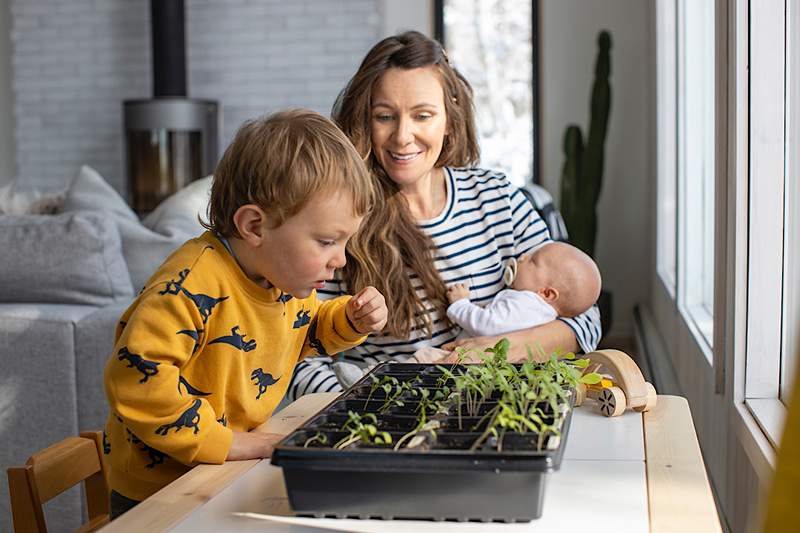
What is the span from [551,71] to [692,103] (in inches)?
107

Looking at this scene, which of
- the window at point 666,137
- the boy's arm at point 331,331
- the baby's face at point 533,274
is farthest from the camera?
the window at point 666,137

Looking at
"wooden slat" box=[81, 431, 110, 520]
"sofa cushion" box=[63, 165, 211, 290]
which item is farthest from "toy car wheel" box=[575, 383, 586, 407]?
"sofa cushion" box=[63, 165, 211, 290]

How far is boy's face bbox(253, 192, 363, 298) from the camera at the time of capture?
3.86 ft

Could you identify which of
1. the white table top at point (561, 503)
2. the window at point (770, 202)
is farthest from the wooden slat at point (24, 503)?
the window at point (770, 202)

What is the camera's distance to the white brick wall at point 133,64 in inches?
264

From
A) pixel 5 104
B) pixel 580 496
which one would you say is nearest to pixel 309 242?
pixel 580 496

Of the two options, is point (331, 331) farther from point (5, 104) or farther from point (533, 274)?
point (5, 104)

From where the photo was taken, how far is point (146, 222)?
3.32 m

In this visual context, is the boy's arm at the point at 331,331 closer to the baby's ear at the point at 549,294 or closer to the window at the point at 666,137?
the baby's ear at the point at 549,294

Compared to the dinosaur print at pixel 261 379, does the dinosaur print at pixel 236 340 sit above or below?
above

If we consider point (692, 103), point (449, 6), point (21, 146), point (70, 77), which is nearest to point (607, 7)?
point (449, 6)

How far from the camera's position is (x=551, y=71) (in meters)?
6.17

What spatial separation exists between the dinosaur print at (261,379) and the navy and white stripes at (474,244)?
1.74 ft

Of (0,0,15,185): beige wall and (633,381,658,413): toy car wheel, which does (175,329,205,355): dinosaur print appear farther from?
(0,0,15,185): beige wall
